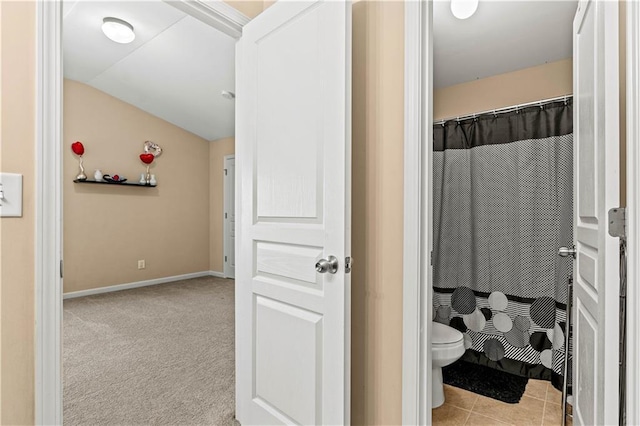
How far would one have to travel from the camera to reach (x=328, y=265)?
50.3 inches

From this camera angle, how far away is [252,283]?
5.53 ft

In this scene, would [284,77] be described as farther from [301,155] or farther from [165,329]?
[165,329]

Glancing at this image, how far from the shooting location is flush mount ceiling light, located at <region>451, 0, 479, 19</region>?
1894 millimetres

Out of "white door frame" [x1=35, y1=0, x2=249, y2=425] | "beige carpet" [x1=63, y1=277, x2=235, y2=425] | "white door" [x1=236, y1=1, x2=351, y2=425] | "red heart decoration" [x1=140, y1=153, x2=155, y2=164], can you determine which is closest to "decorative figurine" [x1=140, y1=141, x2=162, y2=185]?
"red heart decoration" [x1=140, y1=153, x2=155, y2=164]

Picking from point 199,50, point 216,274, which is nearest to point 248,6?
point 199,50

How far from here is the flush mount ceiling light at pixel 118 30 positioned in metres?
2.99

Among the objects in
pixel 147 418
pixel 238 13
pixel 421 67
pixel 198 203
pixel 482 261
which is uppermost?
pixel 238 13

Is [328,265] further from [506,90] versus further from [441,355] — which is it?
[506,90]

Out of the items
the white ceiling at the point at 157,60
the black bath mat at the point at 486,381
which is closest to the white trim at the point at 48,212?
the white ceiling at the point at 157,60

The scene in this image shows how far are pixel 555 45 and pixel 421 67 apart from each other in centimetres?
181

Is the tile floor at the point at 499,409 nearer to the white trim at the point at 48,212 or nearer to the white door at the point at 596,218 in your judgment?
the white door at the point at 596,218

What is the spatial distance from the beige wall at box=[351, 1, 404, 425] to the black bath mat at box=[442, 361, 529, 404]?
1.06m

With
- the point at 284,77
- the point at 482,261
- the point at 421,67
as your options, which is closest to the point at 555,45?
the point at 482,261
